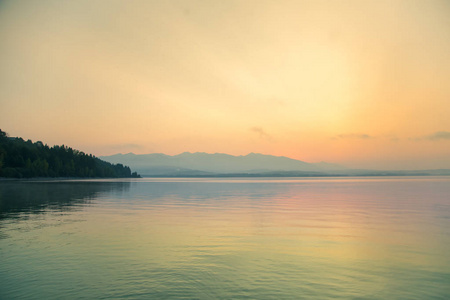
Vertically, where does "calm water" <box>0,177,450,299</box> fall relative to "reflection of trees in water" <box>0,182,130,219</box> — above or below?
below

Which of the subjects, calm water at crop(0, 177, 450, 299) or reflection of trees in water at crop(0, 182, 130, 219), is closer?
calm water at crop(0, 177, 450, 299)

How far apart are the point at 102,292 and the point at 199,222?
60.9ft

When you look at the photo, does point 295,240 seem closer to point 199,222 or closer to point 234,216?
point 199,222

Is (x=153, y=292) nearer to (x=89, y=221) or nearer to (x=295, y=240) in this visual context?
(x=295, y=240)

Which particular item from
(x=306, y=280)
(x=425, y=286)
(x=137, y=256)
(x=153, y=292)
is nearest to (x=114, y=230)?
(x=137, y=256)

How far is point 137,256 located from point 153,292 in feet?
19.0

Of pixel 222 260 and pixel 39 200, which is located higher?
pixel 39 200

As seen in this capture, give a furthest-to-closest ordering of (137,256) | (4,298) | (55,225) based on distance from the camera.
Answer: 1. (55,225)
2. (137,256)
3. (4,298)

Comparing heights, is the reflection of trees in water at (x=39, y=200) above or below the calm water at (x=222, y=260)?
above

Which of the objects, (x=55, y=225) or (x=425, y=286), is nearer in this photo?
(x=425, y=286)

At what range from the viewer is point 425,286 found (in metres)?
13.6

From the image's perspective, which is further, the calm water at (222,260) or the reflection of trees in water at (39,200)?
the reflection of trees in water at (39,200)

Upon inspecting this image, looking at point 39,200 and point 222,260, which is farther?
point 39,200

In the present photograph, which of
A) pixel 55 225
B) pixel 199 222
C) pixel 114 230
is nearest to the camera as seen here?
pixel 114 230
